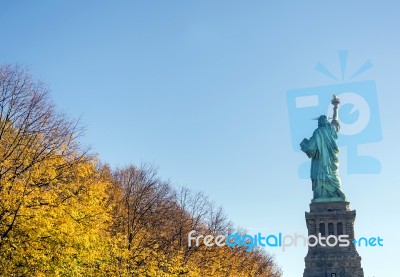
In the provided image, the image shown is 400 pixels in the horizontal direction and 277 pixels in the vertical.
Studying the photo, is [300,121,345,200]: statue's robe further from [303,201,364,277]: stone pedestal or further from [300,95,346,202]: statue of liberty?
[303,201,364,277]: stone pedestal

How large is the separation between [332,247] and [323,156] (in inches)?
491

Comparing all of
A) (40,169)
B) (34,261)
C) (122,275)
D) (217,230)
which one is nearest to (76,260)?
(34,261)

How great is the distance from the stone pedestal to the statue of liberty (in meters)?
2.64

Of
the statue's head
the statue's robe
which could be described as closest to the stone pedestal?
the statue's robe

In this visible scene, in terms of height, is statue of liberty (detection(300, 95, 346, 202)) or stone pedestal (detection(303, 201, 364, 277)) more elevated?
statue of liberty (detection(300, 95, 346, 202))

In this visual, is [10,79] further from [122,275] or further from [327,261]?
[327,261]

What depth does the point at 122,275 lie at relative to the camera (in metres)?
30.1

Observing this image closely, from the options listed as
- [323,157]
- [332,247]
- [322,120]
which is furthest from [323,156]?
[332,247]

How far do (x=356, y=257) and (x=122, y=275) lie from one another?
113 feet

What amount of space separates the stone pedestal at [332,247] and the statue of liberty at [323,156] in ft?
8.66

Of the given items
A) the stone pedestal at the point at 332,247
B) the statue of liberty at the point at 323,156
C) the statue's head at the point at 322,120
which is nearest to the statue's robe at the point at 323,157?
the statue of liberty at the point at 323,156

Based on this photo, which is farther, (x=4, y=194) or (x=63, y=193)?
(x=63, y=193)

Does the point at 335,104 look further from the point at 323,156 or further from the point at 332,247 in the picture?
the point at 332,247

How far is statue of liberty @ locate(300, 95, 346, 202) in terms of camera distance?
207 ft
